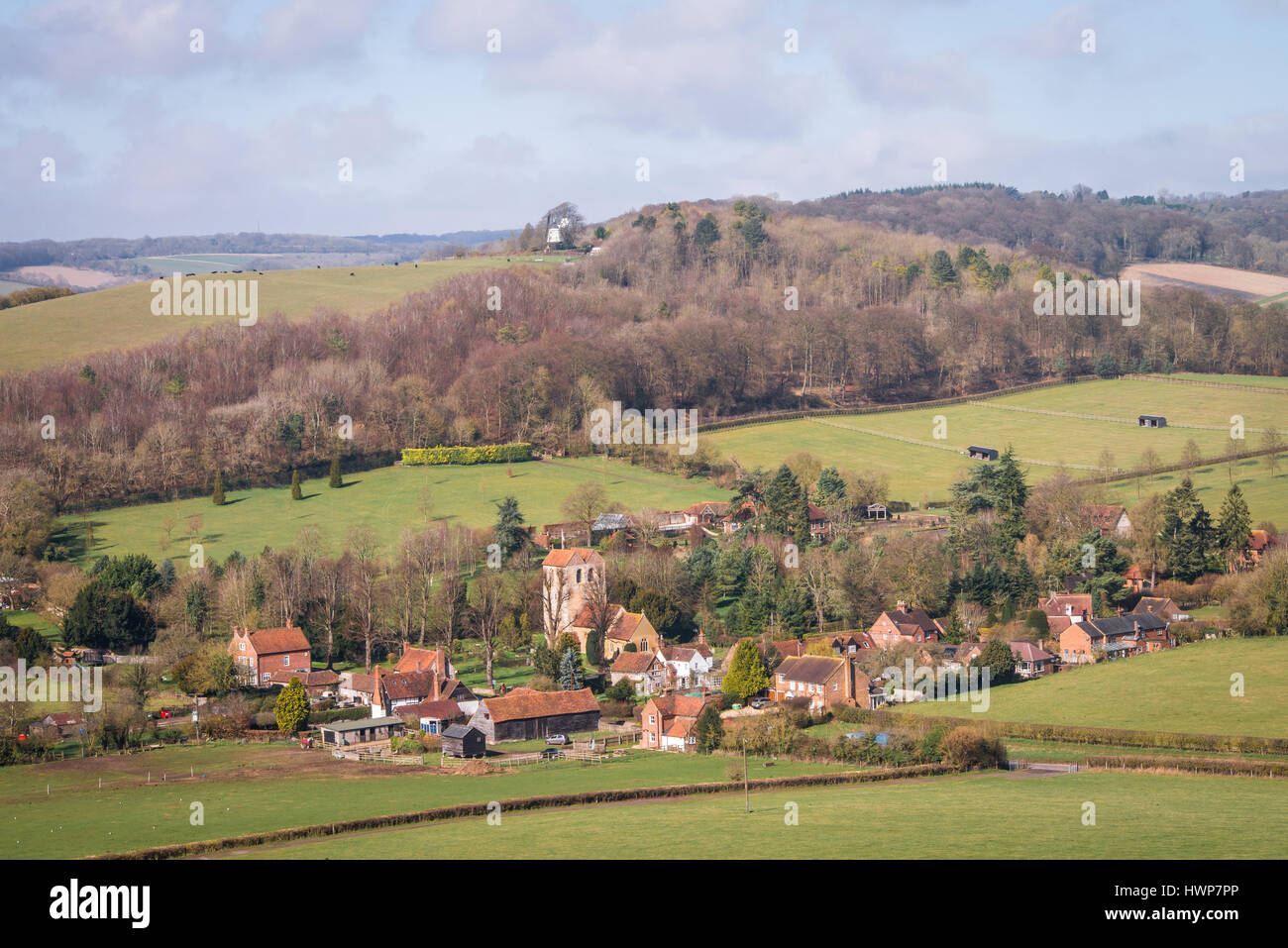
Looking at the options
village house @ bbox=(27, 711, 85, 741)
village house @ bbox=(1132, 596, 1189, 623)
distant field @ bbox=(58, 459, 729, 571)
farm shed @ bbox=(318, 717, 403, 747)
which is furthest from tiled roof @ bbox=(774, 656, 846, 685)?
village house @ bbox=(27, 711, 85, 741)

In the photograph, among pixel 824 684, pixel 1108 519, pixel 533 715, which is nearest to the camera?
pixel 533 715

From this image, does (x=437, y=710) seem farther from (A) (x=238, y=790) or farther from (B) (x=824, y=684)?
(B) (x=824, y=684)

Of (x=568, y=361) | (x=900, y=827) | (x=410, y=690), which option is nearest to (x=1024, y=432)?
(x=568, y=361)

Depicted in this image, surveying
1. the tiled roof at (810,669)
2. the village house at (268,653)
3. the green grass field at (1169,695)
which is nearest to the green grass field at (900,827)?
the green grass field at (1169,695)

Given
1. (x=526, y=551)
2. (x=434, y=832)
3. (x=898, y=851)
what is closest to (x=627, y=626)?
(x=526, y=551)

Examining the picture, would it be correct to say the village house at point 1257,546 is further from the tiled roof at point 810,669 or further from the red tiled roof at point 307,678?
the red tiled roof at point 307,678

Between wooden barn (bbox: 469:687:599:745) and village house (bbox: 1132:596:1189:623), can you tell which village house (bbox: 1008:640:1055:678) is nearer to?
village house (bbox: 1132:596:1189:623)
